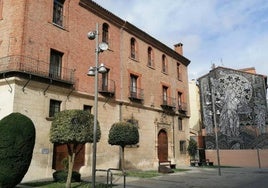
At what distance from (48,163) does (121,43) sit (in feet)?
39.1

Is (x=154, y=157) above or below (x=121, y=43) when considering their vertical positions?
below

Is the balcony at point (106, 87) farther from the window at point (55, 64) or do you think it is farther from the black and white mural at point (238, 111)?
the black and white mural at point (238, 111)

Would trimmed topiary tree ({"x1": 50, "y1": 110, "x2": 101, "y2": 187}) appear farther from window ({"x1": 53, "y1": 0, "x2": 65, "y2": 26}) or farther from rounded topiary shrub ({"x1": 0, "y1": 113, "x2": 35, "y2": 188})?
window ({"x1": 53, "y1": 0, "x2": 65, "y2": 26})

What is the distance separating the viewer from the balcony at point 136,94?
2373 centimetres

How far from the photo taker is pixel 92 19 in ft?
69.6

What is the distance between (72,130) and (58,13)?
1001 cm

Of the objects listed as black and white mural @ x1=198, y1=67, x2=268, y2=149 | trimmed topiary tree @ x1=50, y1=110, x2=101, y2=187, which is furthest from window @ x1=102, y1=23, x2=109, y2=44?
black and white mural @ x1=198, y1=67, x2=268, y2=149

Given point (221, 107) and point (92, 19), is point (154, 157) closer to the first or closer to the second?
point (92, 19)

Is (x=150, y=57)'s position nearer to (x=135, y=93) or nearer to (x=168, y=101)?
(x=168, y=101)

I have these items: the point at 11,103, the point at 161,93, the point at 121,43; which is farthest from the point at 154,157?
the point at 11,103

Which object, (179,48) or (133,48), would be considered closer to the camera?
(133,48)

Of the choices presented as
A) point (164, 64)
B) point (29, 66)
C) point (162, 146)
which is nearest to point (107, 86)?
point (29, 66)

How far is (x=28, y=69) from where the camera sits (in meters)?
15.5

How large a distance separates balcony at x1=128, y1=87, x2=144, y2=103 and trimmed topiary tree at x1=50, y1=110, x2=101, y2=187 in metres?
11.1
